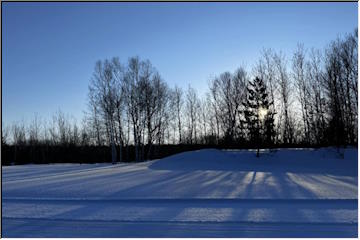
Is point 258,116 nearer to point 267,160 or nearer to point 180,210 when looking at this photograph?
point 267,160

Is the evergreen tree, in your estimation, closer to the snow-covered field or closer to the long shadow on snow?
the long shadow on snow

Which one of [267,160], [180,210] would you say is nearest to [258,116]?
[267,160]

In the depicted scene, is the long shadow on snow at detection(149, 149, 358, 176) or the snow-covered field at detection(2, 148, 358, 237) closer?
the snow-covered field at detection(2, 148, 358, 237)

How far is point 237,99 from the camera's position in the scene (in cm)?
3769

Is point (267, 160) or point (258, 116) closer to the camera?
point (267, 160)

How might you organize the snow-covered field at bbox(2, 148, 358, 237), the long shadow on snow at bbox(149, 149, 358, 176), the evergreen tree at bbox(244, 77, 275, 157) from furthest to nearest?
the evergreen tree at bbox(244, 77, 275, 157), the long shadow on snow at bbox(149, 149, 358, 176), the snow-covered field at bbox(2, 148, 358, 237)

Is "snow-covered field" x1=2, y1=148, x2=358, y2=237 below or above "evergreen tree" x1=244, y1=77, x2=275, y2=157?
below

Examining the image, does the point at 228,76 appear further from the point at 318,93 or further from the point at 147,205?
the point at 147,205

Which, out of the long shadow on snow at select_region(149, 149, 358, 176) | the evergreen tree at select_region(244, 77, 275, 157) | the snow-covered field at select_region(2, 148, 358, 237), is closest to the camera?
the snow-covered field at select_region(2, 148, 358, 237)

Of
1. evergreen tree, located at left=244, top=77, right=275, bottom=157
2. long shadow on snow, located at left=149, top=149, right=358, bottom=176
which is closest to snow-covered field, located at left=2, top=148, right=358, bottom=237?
long shadow on snow, located at left=149, top=149, right=358, bottom=176

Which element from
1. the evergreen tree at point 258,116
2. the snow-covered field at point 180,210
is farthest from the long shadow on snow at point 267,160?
the snow-covered field at point 180,210

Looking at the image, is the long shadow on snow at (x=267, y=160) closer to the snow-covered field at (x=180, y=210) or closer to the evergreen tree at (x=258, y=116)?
the evergreen tree at (x=258, y=116)

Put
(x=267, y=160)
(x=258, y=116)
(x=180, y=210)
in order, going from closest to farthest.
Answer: (x=180, y=210)
(x=267, y=160)
(x=258, y=116)

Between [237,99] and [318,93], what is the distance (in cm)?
913
